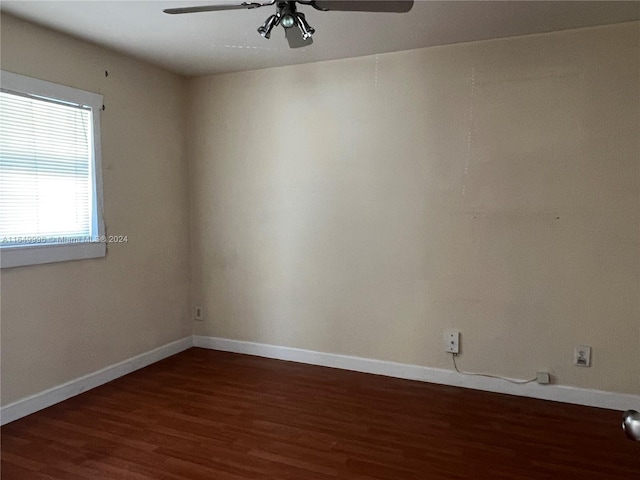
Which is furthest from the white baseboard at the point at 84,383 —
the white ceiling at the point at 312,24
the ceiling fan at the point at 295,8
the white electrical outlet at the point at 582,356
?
the white electrical outlet at the point at 582,356

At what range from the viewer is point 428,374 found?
3.36 meters

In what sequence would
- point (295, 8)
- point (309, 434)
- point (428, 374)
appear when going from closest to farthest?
point (295, 8)
point (309, 434)
point (428, 374)

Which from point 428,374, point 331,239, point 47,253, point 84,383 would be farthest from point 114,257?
point 428,374

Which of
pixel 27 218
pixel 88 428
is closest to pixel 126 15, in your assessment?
pixel 27 218

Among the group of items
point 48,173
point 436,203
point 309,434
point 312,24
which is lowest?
point 309,434

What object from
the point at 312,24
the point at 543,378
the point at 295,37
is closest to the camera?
the point at 295,37

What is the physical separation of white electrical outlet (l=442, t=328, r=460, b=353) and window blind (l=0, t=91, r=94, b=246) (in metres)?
2.61

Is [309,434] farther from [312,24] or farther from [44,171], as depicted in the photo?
[312,24]

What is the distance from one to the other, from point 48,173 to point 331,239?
6.47 ft

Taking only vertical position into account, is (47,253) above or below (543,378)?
above

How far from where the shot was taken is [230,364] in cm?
374

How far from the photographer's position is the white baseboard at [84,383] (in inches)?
108

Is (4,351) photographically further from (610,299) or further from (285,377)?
(610,299)

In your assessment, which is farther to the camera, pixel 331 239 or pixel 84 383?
pixel 331 239
